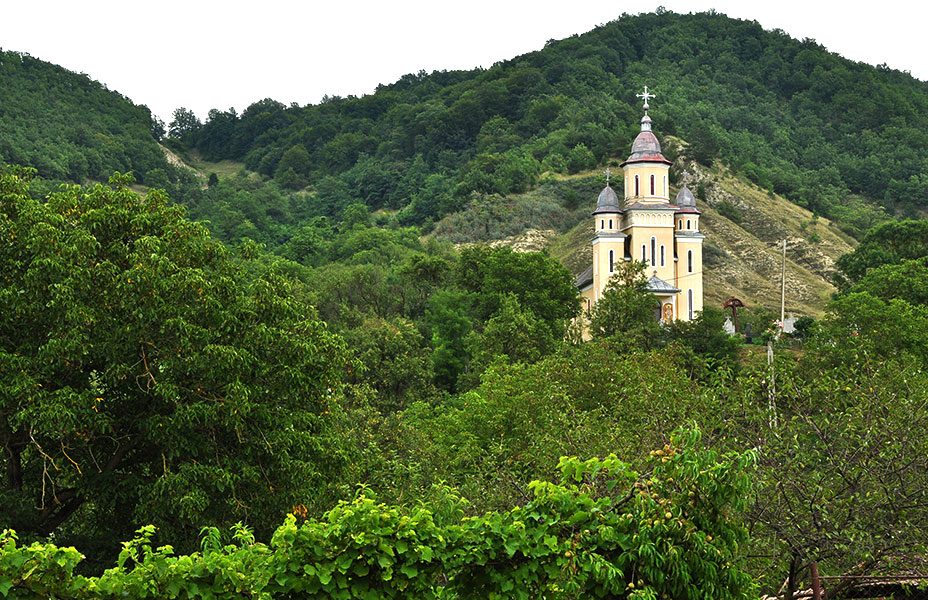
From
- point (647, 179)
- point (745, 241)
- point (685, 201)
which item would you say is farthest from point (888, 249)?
point (745, 241)

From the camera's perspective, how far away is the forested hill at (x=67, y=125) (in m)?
→ 108

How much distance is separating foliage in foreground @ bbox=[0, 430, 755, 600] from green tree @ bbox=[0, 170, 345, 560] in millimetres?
6755

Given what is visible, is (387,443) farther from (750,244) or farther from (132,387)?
(750,244)

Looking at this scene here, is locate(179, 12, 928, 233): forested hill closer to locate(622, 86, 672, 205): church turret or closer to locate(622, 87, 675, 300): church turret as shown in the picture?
locate(622, 86, 672, 205): church turret

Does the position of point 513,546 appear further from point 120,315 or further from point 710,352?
point 710,352

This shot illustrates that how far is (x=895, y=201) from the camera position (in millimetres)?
116438

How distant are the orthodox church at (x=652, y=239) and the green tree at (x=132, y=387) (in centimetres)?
Answer: 4440

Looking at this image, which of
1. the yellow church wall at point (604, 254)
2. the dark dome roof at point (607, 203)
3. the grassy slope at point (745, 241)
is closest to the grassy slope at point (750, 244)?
the grassy slope at point (745, 241)

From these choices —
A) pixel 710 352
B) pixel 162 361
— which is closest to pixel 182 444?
pixel 162 361

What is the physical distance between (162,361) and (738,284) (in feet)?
207

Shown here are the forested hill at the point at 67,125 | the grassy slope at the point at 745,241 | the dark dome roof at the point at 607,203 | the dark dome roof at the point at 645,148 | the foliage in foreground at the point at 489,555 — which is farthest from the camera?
the forested hill at the point at 67,125

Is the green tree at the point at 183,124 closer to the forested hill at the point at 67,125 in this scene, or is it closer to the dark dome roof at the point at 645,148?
the forested hill at the point at 67,125

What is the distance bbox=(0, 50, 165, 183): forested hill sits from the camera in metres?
108

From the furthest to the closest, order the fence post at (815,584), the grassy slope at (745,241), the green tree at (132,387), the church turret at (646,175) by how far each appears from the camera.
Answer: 1. the grassy slope at (745,241)
2. the church turret at (646,175)
3. the green tree at (132,387)
4. the fence post at (815,584)
